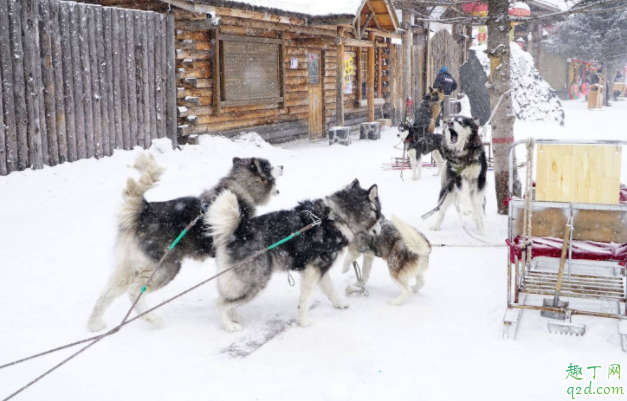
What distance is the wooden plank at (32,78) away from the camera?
28.6 ft

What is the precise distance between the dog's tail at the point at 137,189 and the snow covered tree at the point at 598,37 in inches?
1174

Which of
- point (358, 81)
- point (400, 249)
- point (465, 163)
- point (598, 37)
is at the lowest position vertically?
point (400, 249)

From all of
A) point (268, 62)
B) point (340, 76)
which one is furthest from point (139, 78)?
point (340, 76)

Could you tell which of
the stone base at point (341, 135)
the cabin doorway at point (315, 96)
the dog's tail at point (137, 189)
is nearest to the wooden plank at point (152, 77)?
the stone base at point (341, 135)

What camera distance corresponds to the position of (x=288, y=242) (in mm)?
4383

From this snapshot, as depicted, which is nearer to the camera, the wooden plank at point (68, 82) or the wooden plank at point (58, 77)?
the wooden plank at point (58, 77)

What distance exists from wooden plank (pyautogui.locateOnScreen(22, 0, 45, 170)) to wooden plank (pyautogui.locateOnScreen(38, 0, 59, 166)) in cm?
13

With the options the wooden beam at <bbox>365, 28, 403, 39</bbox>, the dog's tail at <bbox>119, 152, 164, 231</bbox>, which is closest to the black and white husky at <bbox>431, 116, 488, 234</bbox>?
the dog's tail at <bbox>119, 152, 164, 231</bbox>

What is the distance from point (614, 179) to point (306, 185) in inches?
236

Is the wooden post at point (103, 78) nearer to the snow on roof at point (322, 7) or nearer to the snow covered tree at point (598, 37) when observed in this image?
the snow on roof at point (322, 7)

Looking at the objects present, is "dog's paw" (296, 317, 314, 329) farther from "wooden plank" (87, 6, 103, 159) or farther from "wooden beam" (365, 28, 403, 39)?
"wooden beam" (365, 28, 403, 39)

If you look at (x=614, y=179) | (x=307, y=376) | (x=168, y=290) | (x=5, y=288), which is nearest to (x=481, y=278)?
(x=614, y=179)

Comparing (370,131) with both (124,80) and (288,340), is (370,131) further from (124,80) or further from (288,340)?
(288,340)

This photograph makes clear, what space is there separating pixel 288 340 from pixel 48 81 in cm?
689
